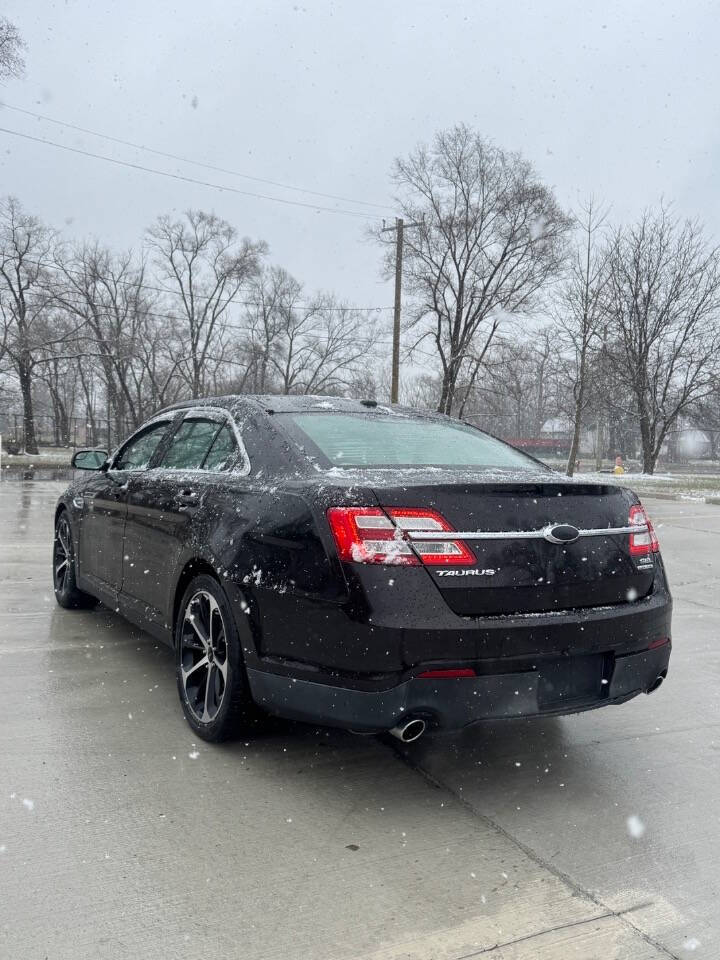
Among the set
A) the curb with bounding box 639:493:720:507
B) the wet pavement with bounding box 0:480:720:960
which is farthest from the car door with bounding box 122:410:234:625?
the curb with bounding box 639:493:720:507

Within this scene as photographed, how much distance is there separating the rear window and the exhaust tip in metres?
1.05

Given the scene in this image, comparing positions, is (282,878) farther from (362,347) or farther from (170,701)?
(362,347)

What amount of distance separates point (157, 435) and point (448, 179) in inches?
1290

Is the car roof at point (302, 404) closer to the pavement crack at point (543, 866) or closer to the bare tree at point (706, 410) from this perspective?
the pavement crack at point (543, 866)

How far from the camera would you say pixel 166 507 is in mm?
3959

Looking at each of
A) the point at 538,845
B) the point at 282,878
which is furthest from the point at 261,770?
the point at 538,845

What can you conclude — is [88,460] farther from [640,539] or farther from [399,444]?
[640,539]

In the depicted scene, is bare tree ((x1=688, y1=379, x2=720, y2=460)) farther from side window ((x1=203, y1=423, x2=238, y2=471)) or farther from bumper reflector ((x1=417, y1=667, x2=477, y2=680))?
bumper reflector ((x1=417, y1=667, x2=477, y2=680))

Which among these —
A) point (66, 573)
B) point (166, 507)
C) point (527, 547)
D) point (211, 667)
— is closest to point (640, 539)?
point (527, 547)

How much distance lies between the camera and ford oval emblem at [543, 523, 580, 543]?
2.92 metres

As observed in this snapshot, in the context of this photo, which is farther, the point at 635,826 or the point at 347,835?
the point at 635,826

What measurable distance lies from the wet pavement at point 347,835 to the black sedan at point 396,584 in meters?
0.35

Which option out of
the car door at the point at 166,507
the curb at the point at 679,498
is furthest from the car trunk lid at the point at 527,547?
the curb at the point at 679,498

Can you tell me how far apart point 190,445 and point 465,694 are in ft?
7.13
